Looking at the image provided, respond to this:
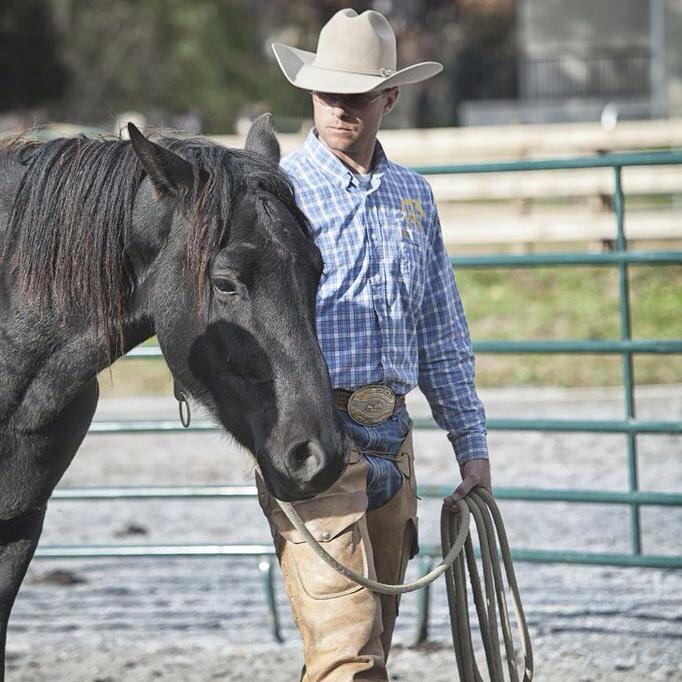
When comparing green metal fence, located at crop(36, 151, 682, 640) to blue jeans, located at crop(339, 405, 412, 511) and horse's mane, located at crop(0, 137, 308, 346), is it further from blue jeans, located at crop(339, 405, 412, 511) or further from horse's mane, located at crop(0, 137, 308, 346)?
horse's mane, located at crop(0, 137, 308, 346)

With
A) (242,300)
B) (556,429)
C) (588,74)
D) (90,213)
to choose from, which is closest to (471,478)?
(242,300)

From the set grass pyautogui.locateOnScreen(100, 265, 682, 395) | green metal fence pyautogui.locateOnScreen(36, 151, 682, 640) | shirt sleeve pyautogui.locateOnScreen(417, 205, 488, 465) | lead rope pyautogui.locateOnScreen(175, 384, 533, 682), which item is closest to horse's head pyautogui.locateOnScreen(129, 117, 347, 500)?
shirt sleeve pyautogui.locateOnScreen(417, 205, 488, 465)

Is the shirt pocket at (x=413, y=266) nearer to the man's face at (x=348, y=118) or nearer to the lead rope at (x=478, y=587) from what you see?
the man's face at (x=348, y=118)

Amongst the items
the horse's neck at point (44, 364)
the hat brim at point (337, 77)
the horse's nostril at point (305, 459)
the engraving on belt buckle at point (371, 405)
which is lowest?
the engraving on belt buckle at point (371, 405)

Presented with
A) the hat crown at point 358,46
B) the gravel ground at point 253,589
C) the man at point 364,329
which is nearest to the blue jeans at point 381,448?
the man at point 364,329

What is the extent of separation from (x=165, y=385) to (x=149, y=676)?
5.36 meters

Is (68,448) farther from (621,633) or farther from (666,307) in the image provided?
(666,307)

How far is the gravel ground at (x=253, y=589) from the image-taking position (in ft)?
13.3

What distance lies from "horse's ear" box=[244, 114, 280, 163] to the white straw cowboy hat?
128mm

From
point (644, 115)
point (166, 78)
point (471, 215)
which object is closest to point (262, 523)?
point (471, 215)

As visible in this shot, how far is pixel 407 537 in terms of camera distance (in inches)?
110

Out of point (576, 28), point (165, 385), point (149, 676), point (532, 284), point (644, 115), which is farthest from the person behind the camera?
point (576, 28)

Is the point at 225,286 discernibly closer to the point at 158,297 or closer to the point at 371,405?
the point at 158,297

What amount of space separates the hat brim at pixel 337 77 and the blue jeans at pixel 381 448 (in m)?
0.77
